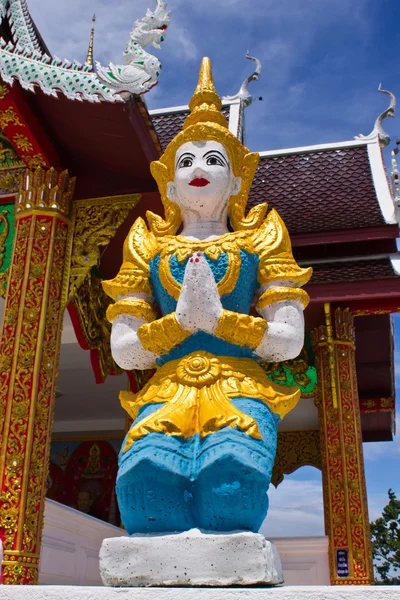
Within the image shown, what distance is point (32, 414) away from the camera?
3.83 m

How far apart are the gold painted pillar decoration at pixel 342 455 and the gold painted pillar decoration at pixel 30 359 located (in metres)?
2.20

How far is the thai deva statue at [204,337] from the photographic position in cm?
190

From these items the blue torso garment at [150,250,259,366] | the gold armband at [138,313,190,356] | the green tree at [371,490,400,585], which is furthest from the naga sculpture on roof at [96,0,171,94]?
the green tree at [371,490,400,585]

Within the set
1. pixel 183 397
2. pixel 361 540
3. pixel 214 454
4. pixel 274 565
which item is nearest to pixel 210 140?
pixel 183 397

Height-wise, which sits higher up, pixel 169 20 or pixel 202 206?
pixel 169 20

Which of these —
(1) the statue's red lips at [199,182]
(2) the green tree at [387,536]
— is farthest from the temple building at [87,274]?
(2) the green tree at [387,536]

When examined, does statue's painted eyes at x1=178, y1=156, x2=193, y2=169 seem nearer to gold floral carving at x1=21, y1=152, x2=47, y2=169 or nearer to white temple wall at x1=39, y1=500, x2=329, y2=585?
gold floral carving at x1=21, y1=152, x2=47, y2=169

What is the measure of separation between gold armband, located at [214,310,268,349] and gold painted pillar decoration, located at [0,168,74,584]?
2.03m

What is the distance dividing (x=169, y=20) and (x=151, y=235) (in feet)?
5.41

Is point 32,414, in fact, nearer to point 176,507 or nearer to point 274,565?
point 176,507

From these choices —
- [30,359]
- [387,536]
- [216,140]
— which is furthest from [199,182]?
[387,536]

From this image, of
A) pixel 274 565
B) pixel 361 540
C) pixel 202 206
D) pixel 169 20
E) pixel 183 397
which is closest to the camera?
pixel 274 565

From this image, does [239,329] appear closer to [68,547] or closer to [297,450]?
[68,547]

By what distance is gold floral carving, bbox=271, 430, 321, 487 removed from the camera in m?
7.82
